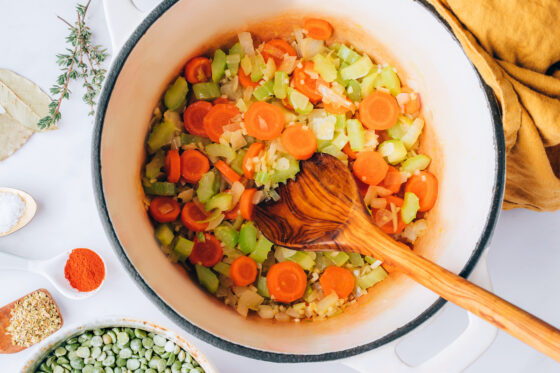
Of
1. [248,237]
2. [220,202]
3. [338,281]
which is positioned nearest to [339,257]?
[338,281]

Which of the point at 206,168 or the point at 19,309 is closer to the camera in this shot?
the point at 206,168

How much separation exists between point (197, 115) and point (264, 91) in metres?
0.21

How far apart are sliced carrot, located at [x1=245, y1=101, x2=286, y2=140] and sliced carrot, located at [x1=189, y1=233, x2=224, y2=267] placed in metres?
0.33

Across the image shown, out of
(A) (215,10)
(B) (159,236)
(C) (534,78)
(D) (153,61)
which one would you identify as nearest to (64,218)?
(B) (159,236)

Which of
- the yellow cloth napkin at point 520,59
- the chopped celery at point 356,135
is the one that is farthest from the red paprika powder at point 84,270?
the yellow cloth napkin at point 520,59

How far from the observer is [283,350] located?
1328 millimetres

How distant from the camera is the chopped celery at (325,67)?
1.59 m

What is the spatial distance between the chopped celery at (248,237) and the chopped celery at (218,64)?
1.47 ft

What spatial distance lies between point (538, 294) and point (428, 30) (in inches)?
39.1

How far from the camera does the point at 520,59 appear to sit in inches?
56.8

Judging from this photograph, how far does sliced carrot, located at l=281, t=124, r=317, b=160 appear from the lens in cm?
155

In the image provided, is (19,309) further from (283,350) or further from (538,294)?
(538,294)

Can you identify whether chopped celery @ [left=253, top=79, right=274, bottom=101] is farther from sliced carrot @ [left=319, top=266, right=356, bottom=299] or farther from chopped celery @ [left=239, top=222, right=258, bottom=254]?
sliced carrot @ [left=319, top=266, right=356, bottom=299]

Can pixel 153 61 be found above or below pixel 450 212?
above
